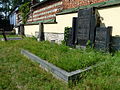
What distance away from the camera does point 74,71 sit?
307cm

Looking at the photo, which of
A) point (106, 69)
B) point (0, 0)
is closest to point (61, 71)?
point (106, 69)

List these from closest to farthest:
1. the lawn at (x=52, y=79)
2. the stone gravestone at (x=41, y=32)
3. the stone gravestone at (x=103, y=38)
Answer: the lawn at (x=52, y=79), the stone gravestone at (x=103, y=38), the stone gravestone at (x=41, y=32)

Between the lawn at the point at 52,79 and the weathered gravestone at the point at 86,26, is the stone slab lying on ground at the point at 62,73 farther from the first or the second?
the weathered gravestone at the point at 86,26

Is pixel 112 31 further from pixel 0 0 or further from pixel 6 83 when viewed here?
pixel 0 0

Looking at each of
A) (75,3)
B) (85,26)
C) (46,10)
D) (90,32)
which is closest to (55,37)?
(75,3)

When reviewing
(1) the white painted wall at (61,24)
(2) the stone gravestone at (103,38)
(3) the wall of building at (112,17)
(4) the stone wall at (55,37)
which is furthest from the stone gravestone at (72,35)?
(2) the stone gravestone at (103,38)

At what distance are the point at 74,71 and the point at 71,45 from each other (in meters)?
3.18

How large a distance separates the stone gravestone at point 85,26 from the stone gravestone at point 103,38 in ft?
0.77

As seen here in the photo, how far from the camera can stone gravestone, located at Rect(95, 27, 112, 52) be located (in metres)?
4.48

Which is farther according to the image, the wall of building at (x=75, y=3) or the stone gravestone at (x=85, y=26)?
the wall of building at (x=75, y=3)

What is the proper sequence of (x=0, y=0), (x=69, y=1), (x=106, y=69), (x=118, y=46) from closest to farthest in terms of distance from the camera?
(x=106, y=69)
(x=118, y=46)
(x=69, y=1)
(x=0, y=0)

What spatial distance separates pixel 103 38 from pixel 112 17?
36.1 inches

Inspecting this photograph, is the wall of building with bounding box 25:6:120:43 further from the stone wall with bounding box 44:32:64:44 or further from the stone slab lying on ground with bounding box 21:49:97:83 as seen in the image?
the stone slab lying on ground with bounding box 21:49:97:83

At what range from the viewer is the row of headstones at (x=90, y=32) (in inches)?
180
